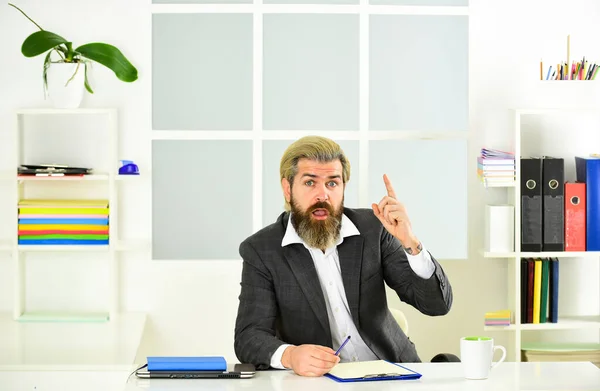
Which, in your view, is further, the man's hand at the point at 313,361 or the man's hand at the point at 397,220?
the man's hand at the point at 397,220

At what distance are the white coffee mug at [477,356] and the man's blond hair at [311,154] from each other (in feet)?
3.28

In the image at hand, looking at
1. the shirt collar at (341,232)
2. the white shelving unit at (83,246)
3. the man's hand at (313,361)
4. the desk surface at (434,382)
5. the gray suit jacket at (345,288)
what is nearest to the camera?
the desk surface at (434,382)

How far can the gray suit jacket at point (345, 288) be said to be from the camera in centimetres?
335

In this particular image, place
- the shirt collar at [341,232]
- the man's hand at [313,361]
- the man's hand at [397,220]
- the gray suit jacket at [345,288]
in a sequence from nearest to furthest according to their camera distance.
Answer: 1. the man's hand at [313,361]
2. the man's hand at [397,220]
3. the gray suit jacket at [345,288]
4. the shirt collar at [341,232]

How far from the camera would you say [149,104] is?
16.2 ft

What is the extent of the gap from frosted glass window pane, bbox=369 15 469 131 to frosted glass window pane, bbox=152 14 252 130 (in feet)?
2.21

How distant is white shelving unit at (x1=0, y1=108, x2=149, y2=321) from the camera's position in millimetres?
4684

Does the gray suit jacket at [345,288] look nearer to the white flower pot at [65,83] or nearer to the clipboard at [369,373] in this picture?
the clipboard at [369,373]

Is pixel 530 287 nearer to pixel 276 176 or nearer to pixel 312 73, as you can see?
pixel 276 176

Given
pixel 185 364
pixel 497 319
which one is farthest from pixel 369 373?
pixel 497 319

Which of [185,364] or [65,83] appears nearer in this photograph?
[185,364]

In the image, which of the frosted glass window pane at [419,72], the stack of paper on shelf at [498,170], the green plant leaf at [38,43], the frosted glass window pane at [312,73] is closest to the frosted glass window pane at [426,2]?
the frosted glass window pane at [419,72]

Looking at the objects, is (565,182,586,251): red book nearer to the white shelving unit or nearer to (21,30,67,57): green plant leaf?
the white shelving unit

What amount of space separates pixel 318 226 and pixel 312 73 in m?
1.66
